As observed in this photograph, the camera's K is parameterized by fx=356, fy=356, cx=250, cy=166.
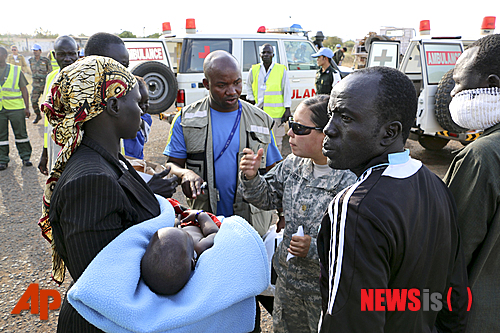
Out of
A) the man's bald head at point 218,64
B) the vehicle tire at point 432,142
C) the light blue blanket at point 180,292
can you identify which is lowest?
the vehicle tire at point 432,142

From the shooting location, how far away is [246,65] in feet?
26.9

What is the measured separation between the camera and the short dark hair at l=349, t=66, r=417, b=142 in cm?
120

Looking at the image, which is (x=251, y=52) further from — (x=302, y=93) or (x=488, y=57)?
(x=488, y=57)

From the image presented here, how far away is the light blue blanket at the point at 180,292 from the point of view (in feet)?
3.89

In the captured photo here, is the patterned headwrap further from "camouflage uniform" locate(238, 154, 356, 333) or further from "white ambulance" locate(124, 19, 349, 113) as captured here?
"white ambulance" locate(124, 19, 349, 113)

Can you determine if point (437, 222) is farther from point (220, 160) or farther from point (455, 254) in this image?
point (220, 160)

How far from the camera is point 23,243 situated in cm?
421

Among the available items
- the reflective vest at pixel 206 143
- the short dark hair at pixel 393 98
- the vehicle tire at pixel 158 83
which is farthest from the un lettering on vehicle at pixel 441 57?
the short dark hair at pixel 393 98

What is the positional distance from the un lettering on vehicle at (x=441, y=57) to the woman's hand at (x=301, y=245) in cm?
638

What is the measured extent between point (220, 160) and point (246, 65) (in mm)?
5984

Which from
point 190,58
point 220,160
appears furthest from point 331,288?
point 190,58

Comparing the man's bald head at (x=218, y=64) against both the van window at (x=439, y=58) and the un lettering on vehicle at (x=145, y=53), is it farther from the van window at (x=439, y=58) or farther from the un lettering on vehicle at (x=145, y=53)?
the un lettering on vehicle at (x=145, y=53)

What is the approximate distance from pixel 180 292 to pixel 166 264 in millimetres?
126

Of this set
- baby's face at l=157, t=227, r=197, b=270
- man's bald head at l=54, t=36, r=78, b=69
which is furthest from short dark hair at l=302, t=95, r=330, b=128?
man's bald head at l=54, t=36, r=78, b=69
